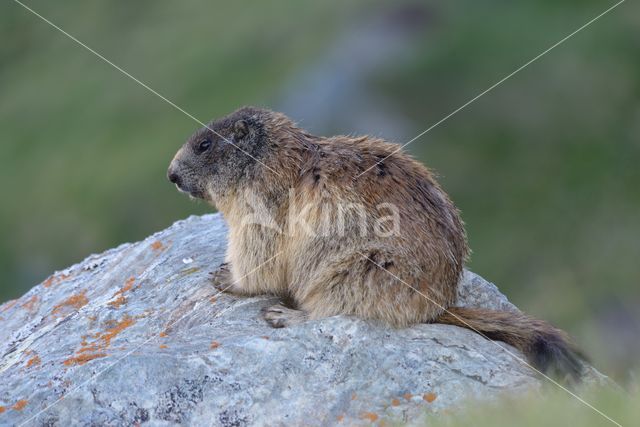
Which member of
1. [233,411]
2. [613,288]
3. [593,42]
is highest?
[593,42]

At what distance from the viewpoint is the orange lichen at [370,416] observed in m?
8.52

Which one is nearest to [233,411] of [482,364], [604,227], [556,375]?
[482,364]

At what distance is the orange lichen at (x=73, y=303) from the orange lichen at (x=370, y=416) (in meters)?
4.17

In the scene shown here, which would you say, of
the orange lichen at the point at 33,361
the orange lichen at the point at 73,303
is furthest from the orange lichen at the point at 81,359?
the orange lichen at the point at 73,303

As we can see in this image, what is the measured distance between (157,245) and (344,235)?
9.58 feet

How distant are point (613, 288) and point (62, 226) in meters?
23.9

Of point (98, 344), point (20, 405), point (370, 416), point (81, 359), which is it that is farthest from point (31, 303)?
point (370, 416)

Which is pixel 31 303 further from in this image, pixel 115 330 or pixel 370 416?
pixel 370 416

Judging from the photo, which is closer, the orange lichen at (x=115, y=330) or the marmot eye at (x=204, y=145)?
the orange lichen at (x=115, y=330)

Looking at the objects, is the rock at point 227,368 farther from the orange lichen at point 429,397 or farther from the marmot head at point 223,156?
the marmot head at point 223,156

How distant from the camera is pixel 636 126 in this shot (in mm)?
34781

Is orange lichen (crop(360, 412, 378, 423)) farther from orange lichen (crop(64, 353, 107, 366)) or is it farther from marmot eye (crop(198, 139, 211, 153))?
marmot eye (crop(198, 139, 211, 153))

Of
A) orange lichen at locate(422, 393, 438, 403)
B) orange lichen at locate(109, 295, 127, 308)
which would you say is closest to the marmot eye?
orange lichen at locate(109, 295, 127, 308)

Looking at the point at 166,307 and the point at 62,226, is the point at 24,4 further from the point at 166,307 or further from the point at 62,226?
the point at 166,307
